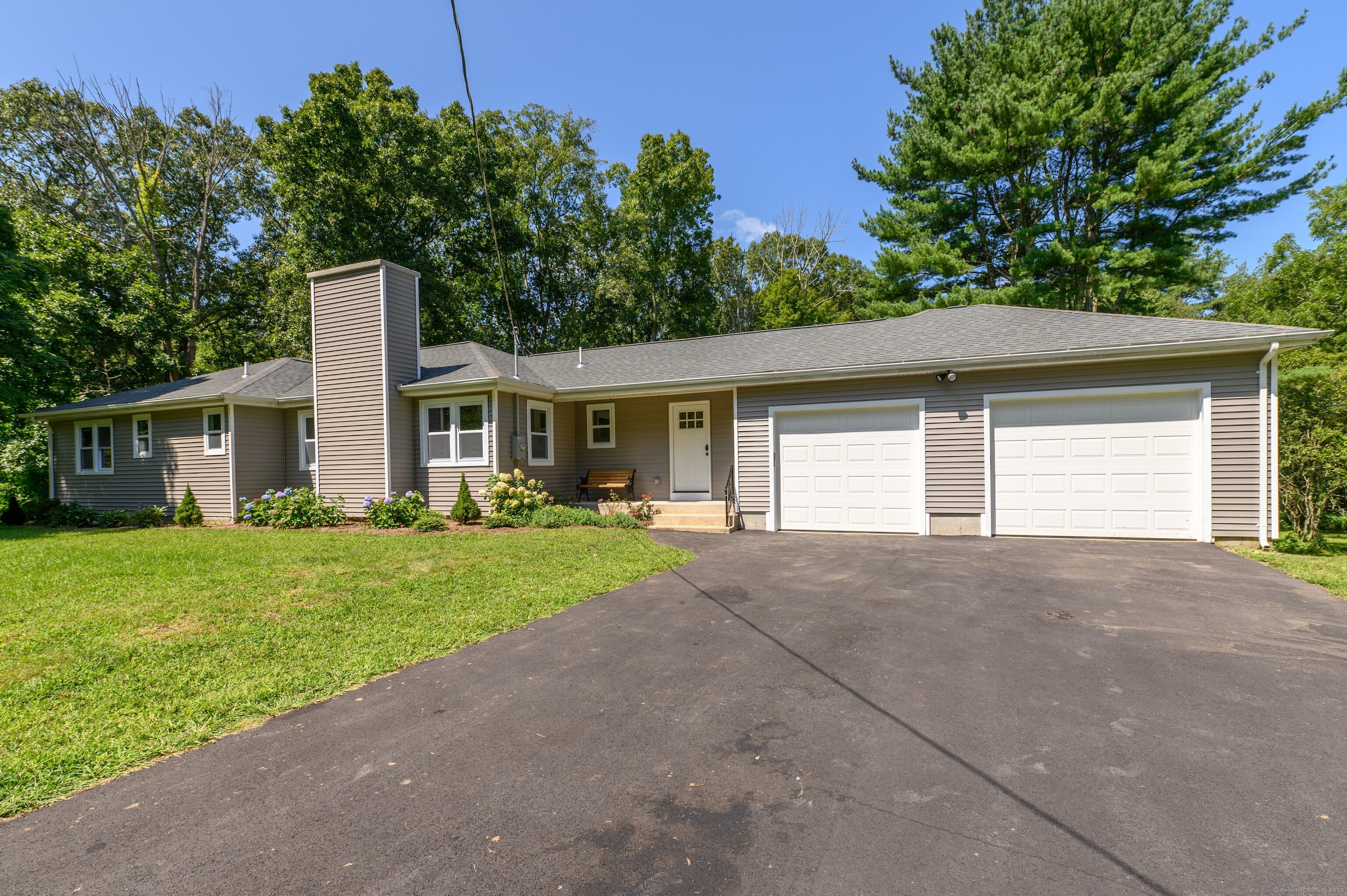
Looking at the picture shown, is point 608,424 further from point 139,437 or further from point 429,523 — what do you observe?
point 139,437

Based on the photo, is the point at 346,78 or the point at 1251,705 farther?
the point at 346,78

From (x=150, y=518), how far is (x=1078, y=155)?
91.9 feet

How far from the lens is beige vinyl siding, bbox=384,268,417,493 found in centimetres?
1202

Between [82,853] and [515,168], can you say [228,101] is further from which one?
[82,853]

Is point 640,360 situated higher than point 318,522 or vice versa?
point 640,360

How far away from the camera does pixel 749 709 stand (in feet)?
11.1

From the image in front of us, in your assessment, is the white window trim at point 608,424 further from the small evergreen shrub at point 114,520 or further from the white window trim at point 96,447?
the white window trim at point 96,447

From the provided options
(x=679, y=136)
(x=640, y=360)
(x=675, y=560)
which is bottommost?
(x=675, y=560)

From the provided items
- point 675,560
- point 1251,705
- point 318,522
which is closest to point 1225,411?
point 1251,705

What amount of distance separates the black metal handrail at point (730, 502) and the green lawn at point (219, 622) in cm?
223

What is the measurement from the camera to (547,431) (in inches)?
517

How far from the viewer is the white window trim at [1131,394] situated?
8.40 meters

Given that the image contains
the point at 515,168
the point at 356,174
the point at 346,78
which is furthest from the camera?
the point at 515,168

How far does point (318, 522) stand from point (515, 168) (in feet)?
61.6
